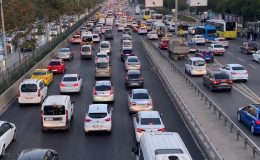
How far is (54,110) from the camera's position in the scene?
2555 cm

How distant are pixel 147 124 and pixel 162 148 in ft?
25.5

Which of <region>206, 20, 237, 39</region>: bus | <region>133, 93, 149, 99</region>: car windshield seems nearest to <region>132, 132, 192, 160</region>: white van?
<region>133, 93, 149, 99</region>: car windshield

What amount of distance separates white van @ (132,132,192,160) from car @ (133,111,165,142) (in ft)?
19.3

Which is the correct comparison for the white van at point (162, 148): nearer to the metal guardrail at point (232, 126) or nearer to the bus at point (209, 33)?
the metal guardrail at point (232, 126)

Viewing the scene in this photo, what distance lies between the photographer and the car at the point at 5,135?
2179 cm

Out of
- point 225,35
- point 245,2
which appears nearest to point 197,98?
point 225,35

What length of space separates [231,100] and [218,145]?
11938 millimetres

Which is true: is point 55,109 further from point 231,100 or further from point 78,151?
point 231,100

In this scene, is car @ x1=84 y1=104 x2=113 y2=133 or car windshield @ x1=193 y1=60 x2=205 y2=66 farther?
car windshield @ x1=193 y1=60 x2=205 y2=66

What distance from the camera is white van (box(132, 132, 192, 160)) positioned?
14859mm

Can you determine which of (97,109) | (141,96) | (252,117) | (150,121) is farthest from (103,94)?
(252,117)

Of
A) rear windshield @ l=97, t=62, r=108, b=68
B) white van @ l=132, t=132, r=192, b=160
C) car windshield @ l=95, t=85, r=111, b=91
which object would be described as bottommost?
car windshield @ l=95, t=85, r=111, b=91

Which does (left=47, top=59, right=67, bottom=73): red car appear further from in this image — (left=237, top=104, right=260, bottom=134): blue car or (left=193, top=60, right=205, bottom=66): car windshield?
(left=237, top=104, right=260, bottom=134): blue car

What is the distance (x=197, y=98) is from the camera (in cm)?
3303
